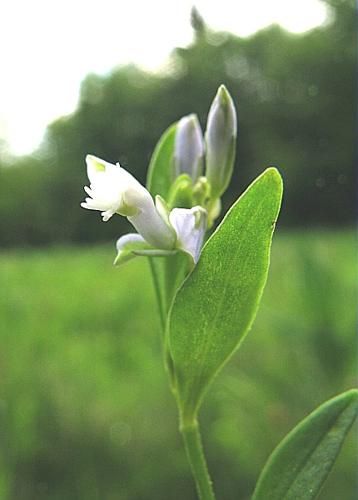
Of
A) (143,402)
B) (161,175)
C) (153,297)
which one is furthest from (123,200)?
(153,297)

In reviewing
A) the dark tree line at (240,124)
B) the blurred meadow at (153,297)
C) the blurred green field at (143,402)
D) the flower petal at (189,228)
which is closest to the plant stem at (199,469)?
the flower petal at (189,228)

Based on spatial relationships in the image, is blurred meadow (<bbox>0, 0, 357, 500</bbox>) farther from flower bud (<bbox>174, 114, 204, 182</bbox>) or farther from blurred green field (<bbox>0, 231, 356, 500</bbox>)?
flower bud (<bbox>174, 114, 204, 182</bbox>)

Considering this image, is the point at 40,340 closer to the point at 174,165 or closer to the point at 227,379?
the point at 227,379

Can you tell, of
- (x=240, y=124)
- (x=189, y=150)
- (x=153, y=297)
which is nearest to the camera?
(x=189, y=150)

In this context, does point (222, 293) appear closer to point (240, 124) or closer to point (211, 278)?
point (211, 278)

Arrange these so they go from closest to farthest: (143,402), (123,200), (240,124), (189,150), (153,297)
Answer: (123,200)
(189,150)
(143,402)
(153,297)
(240,124)

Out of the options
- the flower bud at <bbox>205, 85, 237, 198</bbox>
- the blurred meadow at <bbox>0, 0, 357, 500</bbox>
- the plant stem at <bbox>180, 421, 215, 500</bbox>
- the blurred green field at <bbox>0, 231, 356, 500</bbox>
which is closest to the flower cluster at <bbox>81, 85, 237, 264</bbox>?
the flower bud at <bbox>205, 85, 237, 198</bbox>

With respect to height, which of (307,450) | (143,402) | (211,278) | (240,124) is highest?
(240,124)
